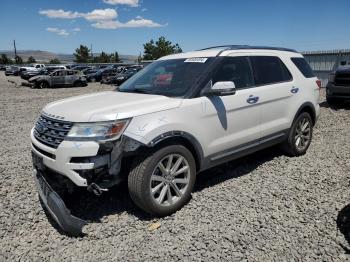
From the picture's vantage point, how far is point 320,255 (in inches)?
122

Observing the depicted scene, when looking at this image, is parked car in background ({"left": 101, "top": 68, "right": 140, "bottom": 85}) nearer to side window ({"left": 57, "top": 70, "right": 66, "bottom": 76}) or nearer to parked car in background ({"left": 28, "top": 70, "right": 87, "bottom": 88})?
parked car in background ({"left": 28, "top": 70, "right": 87, "bottom": 88})

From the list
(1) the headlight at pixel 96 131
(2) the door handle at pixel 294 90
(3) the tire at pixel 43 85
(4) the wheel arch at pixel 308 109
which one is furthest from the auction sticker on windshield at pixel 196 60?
(3) the tire at pixel 43 85

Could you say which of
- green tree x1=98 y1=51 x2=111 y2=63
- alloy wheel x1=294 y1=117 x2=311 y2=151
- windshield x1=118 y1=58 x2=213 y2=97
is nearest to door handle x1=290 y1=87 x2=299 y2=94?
alloy wheel x1=294 y1=117 x2=311 y2=151

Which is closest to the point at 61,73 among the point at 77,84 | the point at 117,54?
the point at 77,84

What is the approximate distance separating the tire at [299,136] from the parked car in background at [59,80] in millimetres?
23876

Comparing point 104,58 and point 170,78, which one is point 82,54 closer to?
point 104,58

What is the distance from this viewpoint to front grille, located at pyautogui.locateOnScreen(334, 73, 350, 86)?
10328mm

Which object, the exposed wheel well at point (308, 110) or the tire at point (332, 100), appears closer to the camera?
the exposed wheel well at point (308, 110)

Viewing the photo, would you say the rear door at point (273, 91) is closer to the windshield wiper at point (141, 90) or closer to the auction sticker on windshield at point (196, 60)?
the auction sticker on windshield at point (196, 60)

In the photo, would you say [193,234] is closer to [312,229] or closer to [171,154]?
[171,154]

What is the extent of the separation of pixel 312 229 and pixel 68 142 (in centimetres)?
266

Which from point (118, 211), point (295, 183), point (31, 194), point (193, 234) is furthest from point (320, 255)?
point (31, 194)

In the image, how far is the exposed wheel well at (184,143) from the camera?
3.63 metres

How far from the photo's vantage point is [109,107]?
3592 mm
